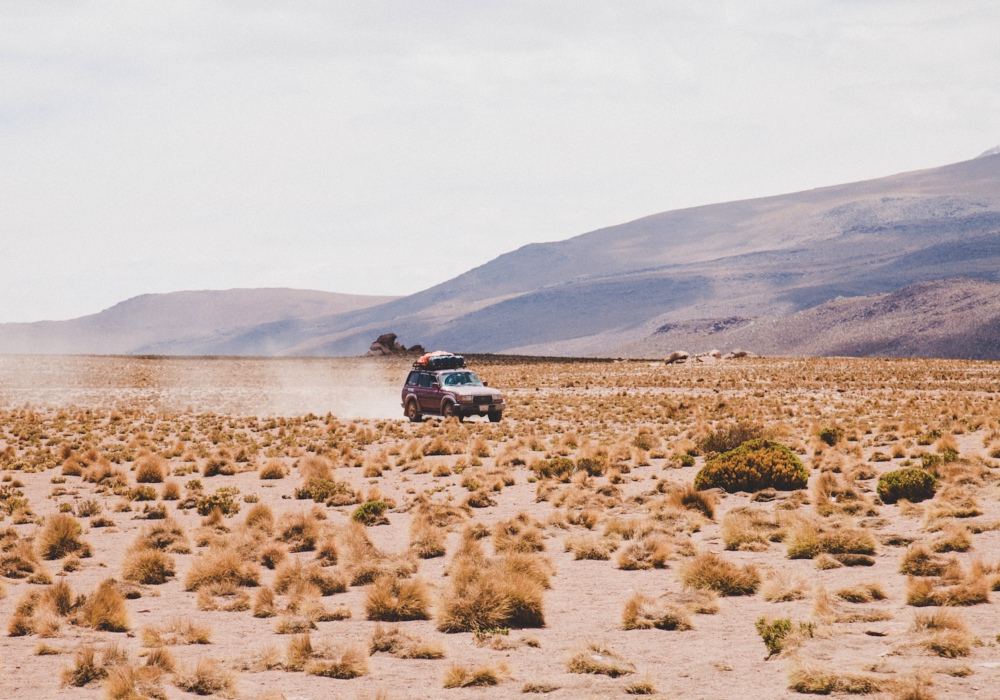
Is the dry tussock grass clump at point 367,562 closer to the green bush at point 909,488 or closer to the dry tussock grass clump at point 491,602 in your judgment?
the dry tussock grass clump at point 491,602

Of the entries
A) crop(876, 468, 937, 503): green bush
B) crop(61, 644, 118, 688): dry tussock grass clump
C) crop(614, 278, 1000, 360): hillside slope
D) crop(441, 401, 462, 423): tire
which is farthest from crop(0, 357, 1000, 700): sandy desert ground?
crop(614, 278, 1000, 360): hillside slope

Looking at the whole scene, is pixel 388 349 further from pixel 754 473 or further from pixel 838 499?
pixel 838 499

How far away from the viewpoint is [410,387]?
1465 inches

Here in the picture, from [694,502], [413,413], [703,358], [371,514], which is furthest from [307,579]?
[703,358]

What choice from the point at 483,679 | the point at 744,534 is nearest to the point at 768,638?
the point at 483,679

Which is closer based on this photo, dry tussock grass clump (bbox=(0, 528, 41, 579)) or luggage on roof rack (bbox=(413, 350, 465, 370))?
dry tussock grass clump (bbox=(0, 528, 41, 579))

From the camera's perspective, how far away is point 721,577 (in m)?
11.5

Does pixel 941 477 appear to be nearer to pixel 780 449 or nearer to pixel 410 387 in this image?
pixel 780 449

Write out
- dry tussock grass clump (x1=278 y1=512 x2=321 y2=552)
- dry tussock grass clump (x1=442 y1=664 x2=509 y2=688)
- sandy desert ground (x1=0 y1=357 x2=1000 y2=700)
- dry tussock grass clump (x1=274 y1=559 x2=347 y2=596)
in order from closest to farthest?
dry tussock grass clump (x1=442 y1=664 x2=509 y2=688)
sandy desert ground (x1=0 y1=357 x2=1000 y2=700)
dry tussock grass clump (x1=274 y1=559 x2=347 y2=596)
dry tussock grass clump (x1=278 y1=512 x2=321 y2=552)

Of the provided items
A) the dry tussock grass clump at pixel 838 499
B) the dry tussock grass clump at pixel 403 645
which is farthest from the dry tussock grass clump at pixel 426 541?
the dry tussock grass clump at pixel 838 499

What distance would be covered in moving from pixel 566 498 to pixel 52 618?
1044 centimetres

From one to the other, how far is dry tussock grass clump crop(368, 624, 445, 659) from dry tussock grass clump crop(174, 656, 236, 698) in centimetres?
159

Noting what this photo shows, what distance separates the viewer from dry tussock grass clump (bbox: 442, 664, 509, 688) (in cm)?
822

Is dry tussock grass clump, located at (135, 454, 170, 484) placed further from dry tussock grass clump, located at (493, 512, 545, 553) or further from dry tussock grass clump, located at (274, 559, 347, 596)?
dry tussock grass clump, located at (274, 559, 347, 596)
